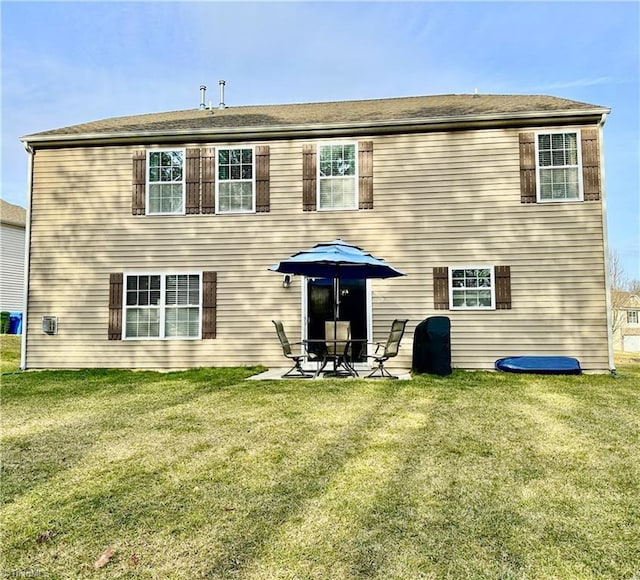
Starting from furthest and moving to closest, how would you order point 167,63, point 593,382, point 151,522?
1. point 167,63
2. point 593,382
3. point 151,522

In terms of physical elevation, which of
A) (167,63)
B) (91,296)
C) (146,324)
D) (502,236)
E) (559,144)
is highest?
(167,63)

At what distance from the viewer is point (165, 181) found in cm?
966

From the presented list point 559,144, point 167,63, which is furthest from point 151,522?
point 167,63

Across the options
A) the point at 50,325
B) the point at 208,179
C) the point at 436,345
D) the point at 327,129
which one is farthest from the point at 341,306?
the point at 50,325

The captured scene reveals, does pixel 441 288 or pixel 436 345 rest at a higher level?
pixel 441 288

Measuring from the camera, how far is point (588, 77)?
57.7ft

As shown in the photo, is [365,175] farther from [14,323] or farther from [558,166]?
[14,323]

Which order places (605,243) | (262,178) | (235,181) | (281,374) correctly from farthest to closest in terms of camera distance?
(235,181) → (262,178) → (605,243) → (281,374)

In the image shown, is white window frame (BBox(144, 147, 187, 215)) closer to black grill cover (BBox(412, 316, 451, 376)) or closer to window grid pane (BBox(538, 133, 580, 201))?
black grill cover (BBox(412, 316, 451, 376))

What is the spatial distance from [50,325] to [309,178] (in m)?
6.15

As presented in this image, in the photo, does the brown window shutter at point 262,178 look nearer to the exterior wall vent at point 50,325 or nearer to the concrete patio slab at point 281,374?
the concrete patio slab at point 281,374

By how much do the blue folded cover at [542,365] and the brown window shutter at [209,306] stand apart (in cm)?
562

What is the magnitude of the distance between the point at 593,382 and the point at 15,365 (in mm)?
11480

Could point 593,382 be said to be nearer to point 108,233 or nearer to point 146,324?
point 146,324
